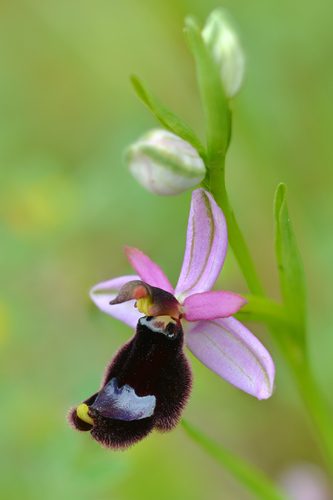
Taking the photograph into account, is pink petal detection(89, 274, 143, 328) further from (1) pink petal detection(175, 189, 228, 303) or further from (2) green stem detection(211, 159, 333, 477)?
(2) green stem detection(211, 159, 333, 477)

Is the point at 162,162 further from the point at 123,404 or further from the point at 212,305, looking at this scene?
the point at 123,404

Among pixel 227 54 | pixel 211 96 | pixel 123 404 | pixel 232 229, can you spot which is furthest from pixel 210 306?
pixel 227 54

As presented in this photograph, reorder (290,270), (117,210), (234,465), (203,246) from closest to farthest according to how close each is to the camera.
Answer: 1. (203,246)
2. (290,270)
3. (234,465)
4. (117,210)

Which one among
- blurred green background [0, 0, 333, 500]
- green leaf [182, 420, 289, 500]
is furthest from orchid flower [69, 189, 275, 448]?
blurred green background [0, 0, 333, 500]

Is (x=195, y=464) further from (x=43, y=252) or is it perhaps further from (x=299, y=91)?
(x=299, y=91)

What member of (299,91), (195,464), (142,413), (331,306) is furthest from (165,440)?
(299,91)

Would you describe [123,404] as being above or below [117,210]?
below

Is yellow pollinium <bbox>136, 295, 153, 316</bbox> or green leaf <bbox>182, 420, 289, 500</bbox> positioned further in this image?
green leaf <bbox>182, 420, 289, 500</bbox>

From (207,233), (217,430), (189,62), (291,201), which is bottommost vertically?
(217,430)
